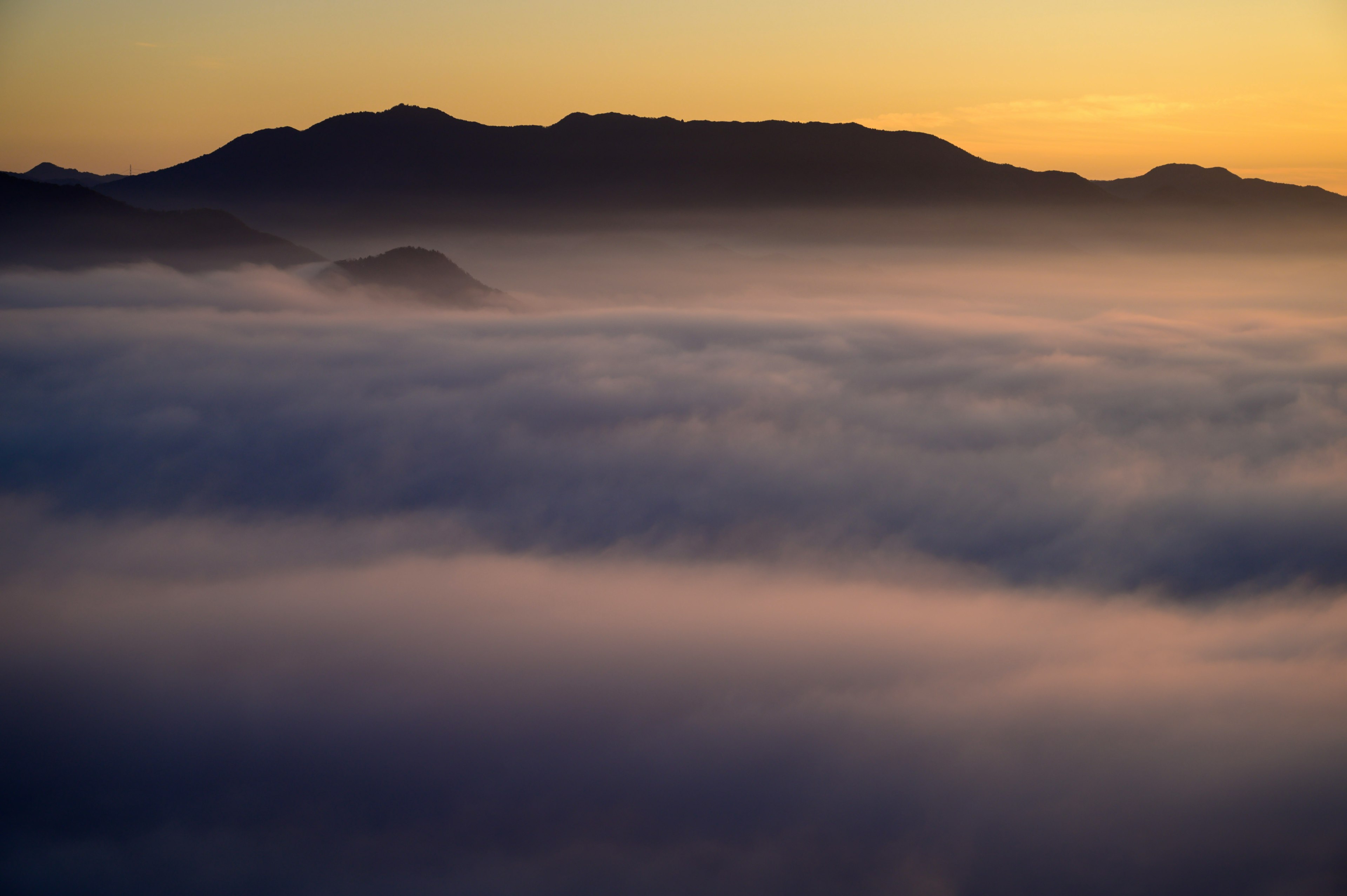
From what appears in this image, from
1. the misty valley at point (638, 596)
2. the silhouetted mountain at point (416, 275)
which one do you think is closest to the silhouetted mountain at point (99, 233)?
the misty valley at point (638, 596)

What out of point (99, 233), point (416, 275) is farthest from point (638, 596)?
point (99, 233)

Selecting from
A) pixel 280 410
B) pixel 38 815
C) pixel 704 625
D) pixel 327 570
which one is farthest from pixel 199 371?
pixel 704 625

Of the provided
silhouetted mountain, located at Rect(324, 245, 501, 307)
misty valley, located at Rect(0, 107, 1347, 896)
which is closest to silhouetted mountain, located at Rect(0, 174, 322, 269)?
misty valley, located at Rect(0, 107, 1347, 896)

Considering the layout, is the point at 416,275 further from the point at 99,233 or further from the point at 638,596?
the point at 638,596

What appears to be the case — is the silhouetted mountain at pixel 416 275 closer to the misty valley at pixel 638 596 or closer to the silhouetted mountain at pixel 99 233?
the misty valley at pixel 638 596

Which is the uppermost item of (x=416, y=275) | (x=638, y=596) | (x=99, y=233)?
(x=99, y=233)
